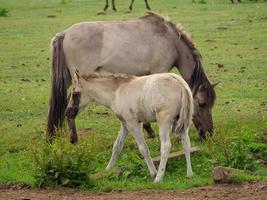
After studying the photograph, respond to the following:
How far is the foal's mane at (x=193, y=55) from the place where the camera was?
12305 mm

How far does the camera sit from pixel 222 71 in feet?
60.7

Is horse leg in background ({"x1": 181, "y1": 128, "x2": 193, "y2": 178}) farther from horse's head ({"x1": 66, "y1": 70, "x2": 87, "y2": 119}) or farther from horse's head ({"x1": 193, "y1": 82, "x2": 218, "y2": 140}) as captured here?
horse's head ({"x1": 193, "y1": 82, "x2": 218, "y2": 140})

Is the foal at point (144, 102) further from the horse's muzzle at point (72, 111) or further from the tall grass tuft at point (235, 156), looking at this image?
the tall grass tuft at point (235, 156)

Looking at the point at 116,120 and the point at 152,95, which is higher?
the point at 152,95

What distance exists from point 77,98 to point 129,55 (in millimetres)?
2041

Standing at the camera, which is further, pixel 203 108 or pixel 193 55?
pixel 193 55

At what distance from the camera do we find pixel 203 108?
12273 mm

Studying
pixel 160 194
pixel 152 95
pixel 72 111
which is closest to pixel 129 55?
pixel 72 111

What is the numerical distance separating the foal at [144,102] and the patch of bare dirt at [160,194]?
2.88ft

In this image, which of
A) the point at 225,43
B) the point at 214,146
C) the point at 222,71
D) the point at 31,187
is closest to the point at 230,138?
the point at 214,146

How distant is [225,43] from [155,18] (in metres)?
10.5

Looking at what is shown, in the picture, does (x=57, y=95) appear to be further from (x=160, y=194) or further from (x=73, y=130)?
(x=160, y=194)

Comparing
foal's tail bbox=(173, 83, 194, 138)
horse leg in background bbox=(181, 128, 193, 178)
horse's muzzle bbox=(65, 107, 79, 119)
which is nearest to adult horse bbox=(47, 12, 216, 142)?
horse's muzzle bbox=(65, 107, 79, 119)

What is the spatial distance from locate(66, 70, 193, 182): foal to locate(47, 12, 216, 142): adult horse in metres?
1.29
